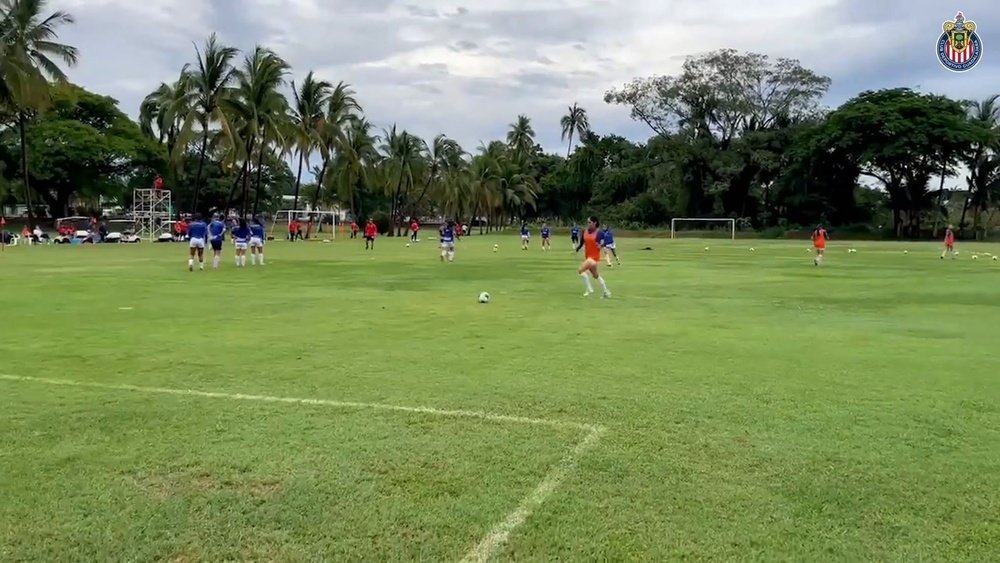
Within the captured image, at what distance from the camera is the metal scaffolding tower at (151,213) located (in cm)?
5381

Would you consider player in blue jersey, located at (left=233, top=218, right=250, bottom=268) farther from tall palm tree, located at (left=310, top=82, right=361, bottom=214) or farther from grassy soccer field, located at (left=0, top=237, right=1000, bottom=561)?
tall palm tree, located at (left=310, top=82, right=361, bottom=214)

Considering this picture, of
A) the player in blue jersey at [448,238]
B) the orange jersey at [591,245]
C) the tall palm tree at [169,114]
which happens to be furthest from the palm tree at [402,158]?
the orange jersey at [591,245]

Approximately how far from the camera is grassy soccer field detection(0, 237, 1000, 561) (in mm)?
3887

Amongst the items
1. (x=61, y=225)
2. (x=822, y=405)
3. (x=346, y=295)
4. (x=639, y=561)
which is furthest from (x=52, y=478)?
(x=61, y=225)

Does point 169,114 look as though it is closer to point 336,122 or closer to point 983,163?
point 336,122

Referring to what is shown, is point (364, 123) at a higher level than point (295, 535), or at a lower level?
higher

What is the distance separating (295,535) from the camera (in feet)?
12.7

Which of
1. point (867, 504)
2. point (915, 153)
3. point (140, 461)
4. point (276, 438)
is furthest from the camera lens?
point (915, 153)

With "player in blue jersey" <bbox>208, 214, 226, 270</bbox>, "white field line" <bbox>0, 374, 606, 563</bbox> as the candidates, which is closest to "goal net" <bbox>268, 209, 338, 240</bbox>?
"player in blue jersey" <bbox>208, 214, 226, 270</bbox>

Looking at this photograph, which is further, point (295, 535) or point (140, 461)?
point (140, 461)

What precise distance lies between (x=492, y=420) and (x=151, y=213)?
2073 inches

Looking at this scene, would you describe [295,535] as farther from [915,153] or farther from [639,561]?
[915,153]

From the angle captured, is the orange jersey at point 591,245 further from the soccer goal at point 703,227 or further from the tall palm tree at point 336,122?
the soccer goal at point 703,227

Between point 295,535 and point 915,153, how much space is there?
66.6 meters
